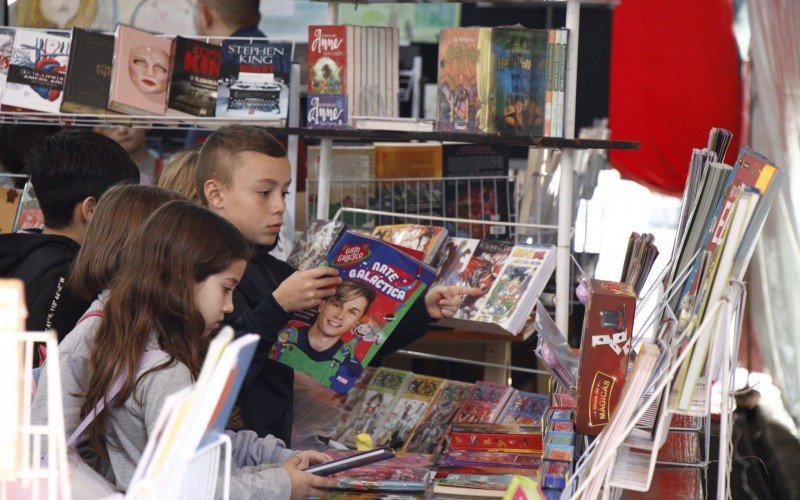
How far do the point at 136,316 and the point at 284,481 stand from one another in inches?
17.7

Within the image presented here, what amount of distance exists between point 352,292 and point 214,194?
51 cm

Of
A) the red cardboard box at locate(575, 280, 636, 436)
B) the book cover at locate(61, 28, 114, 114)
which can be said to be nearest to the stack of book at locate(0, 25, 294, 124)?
the book cover at locate(61, 28, 114, 114)

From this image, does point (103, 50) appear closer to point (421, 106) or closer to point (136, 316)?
point (136, 316)

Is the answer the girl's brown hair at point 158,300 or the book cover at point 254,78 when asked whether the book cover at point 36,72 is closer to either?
the book cover at point 254,78

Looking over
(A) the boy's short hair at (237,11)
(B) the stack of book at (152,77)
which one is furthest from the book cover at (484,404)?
(A) the boy's short hair at (237,11)

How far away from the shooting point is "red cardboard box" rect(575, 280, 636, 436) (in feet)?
6.36

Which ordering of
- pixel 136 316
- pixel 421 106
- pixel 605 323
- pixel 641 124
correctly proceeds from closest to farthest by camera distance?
pixel 605 323 < pixel 136 316 < pixel 421 106 < pixel 641 124

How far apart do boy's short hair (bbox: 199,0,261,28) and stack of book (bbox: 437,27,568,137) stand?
12.1ft

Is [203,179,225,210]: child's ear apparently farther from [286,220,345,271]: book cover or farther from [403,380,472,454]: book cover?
[403,380,472,454]: book cover

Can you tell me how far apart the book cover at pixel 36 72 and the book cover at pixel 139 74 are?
0.69 ft

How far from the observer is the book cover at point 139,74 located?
3521 millimetres

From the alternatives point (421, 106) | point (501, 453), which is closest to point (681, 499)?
point (501, 453)

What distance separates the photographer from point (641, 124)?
7.79 metres

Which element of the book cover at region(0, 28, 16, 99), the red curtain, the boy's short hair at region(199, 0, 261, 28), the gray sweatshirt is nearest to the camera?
the gray sweatshirt
